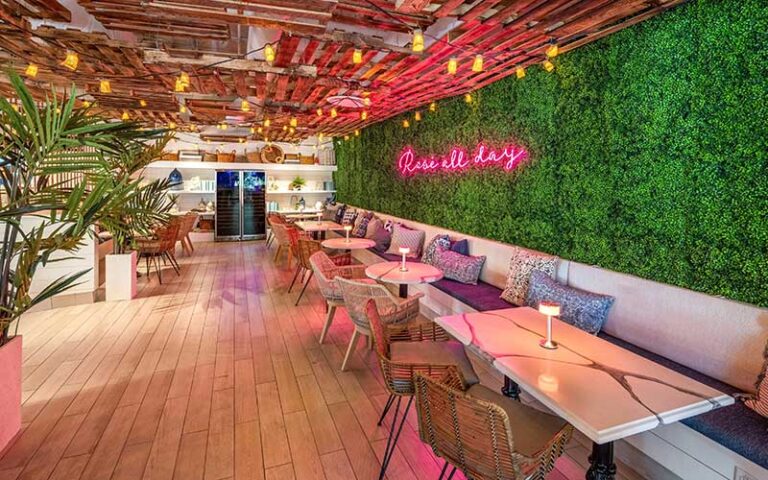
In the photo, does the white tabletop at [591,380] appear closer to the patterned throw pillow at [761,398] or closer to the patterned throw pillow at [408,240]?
the patterned throw pillow at [761,398]

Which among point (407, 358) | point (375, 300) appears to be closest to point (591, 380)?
point (407, 358)

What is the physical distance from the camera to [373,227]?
7777 mm

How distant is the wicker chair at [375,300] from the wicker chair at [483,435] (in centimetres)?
143

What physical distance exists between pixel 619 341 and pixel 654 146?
57.4 inches

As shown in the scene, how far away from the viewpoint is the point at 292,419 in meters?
2.86

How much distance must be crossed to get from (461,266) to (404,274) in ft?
3.25

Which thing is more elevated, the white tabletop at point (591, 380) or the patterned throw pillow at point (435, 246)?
the patterned throw pillow at point (435, 246)

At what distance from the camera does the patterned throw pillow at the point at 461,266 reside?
4.62 metres

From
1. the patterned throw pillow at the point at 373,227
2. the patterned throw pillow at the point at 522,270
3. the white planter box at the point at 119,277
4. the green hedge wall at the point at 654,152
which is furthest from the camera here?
the patterned throw pillow at the point at 373,227

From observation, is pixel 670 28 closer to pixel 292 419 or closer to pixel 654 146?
pixel 654 146

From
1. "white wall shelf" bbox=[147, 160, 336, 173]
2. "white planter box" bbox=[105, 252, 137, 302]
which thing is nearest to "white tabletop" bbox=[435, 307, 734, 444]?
"white planter box" bbox=[105, 252, 137, 302]

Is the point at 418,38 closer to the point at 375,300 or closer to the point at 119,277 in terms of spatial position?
the point at 375,300

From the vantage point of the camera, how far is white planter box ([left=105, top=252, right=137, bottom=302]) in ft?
18.4

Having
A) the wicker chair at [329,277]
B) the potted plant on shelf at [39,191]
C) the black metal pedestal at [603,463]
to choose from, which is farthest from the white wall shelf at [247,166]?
the black metal pedestal at [603,463]
